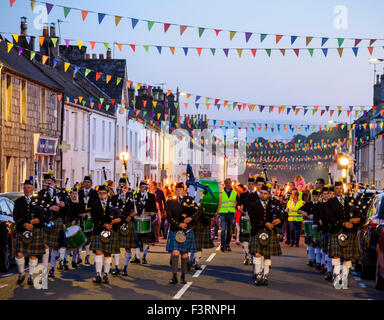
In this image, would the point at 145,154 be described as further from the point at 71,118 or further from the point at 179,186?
the point at 179,186

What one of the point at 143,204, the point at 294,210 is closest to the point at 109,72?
the point at 294,210

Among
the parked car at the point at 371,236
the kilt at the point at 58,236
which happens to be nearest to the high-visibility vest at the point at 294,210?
the parked car at the point at 371,236

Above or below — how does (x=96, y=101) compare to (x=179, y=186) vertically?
above

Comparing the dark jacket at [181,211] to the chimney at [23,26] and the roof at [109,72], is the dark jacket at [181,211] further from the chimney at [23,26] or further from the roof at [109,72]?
the roof at [109,72]

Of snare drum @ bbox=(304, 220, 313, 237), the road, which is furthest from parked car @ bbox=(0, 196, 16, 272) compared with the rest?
snare drum @ bbox=(304, 220, 313, 237)

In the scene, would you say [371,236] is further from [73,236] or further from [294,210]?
[294,210]

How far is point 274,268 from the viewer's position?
16719 mm

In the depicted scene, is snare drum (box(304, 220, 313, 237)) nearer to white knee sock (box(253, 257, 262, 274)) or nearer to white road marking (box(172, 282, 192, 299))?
white knee sock (box(253, 257, 262, 274))

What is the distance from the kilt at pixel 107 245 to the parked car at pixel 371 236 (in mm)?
4944

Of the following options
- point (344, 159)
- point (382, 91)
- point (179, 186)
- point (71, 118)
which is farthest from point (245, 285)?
point (382, 91)

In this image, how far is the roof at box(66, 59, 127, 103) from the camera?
48.3 meters

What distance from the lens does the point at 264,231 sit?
13562 mm

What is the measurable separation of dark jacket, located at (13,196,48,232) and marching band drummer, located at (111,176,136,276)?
1.67 metres

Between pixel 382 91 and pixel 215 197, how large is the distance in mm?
50766
